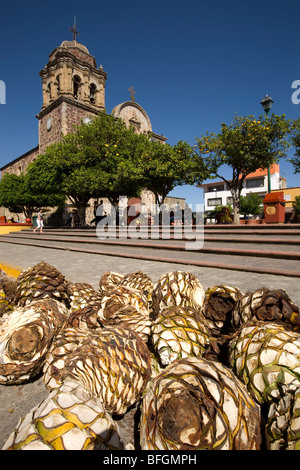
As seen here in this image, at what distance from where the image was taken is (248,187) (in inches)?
2569

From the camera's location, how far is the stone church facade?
31.2 metres

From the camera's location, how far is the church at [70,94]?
1228 inches

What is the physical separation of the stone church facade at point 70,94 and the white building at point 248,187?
1512 inches

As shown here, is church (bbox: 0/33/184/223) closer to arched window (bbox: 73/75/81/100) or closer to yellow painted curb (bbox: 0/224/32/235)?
arched window (bbox: 73/75/81/100)

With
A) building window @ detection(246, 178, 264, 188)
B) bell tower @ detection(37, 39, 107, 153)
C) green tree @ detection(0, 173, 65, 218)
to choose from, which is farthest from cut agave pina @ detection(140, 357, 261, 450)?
building window @ detection(246, 178, 264, 188)

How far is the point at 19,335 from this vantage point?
4.90ft

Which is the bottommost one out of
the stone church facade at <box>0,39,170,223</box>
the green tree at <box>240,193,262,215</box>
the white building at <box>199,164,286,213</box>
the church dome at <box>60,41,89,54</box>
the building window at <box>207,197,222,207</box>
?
the green tree at <box>240,193,262,215</box>

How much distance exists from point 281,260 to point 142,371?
6206 millimetres

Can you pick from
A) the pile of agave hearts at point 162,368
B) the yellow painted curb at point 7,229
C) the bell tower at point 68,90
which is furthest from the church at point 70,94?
the pile of agave hearts at point 162,368

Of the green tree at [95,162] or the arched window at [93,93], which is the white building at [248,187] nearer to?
the arched window at [93,93]

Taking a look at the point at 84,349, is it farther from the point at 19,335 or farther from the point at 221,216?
the point at 221,216

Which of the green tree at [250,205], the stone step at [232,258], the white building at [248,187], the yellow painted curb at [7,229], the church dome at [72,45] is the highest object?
the church dome at [72,45]

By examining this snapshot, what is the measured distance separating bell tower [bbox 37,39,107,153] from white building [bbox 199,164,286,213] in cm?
3969

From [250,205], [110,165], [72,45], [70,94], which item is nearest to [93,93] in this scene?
[70,94]
